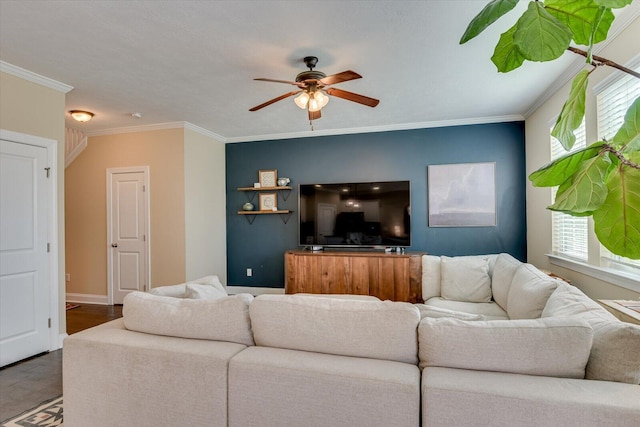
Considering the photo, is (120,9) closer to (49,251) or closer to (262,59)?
(262,59)

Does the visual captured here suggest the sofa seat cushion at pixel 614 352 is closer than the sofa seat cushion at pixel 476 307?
Yes

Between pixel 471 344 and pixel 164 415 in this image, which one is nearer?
pixel 471 344

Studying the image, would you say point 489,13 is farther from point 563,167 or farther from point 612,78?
point 612,78

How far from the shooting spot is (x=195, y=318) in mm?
1584

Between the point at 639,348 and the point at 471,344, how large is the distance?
506 millimetres

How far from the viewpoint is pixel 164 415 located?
1.46 meters

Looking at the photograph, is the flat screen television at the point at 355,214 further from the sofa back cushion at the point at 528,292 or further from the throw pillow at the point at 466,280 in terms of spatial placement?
the sofa back cushion at the point at 528,292

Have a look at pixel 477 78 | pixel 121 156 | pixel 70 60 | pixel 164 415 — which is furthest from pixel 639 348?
pixel 121 156

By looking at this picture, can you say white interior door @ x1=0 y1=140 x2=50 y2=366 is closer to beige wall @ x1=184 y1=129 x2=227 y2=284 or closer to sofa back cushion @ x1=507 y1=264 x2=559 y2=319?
beige wall @ x1=184 y1=129 x2=227 y2=284

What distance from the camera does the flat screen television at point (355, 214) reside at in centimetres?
466

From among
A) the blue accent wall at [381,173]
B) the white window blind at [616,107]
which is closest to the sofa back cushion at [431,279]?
the blue accent wall at [381,173]

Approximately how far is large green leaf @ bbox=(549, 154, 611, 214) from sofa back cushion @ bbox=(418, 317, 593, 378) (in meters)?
0.78

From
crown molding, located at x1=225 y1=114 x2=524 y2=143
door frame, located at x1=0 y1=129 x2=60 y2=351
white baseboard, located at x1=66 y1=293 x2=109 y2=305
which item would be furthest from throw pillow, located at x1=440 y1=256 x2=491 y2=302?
white baseboard, located at x1=66 y1=293 x2=109 y2=305

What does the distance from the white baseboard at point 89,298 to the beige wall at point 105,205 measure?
6 centimetres
